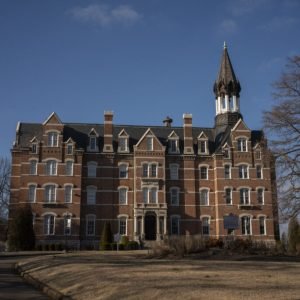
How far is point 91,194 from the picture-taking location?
55.0 m

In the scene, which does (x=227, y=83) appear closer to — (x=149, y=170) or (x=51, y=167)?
(x=149, y=170)

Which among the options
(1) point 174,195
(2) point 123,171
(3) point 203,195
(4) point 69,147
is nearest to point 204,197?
(3) point 203,195

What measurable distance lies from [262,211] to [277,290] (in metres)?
46.1

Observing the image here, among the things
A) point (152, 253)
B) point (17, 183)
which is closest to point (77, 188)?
point (17, 183)

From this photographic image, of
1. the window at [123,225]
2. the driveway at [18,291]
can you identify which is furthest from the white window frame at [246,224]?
the driveway at [18,291]

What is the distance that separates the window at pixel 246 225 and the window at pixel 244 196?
186 cm

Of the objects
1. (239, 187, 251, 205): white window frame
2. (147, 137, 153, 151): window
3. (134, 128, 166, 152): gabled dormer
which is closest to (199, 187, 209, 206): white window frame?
(239, 187, 251, 205): white window frame

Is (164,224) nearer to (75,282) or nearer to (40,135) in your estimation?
(40,135)

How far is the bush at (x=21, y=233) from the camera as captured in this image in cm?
4728

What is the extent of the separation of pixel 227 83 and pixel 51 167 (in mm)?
26538

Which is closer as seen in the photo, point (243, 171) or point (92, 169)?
point (92, 169)

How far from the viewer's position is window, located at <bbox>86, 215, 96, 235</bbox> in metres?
53.9

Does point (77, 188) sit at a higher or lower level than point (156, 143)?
lower

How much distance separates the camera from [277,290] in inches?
445
